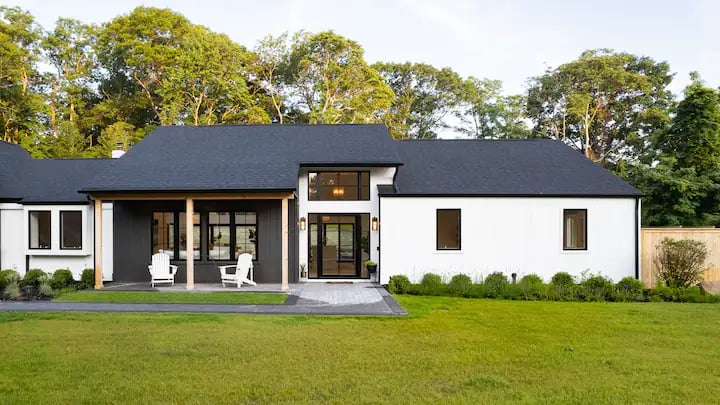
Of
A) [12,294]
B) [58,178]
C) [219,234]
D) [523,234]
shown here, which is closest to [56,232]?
[58,178]

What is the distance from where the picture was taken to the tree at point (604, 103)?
3309 cm

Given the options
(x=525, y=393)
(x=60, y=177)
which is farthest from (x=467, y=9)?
(x=525, y=393)

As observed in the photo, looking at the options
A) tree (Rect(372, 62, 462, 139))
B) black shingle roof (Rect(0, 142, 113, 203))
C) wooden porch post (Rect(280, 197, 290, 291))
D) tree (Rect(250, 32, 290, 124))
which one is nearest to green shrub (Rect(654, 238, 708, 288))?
wooden porch post (Rect(280, 197, 290, 291))

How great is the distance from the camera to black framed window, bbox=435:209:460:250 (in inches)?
592

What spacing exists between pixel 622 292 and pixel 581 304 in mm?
1934

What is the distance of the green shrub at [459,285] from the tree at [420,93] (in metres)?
23.1

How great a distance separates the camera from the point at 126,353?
6902 millimetres

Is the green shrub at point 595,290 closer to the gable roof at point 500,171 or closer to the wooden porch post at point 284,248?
the gable roof at point 500,171

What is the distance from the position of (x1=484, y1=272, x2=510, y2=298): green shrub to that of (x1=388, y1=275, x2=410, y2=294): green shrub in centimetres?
218

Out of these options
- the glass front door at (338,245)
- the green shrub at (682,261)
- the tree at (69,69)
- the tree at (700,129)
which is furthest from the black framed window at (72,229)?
the tree at (700,129)

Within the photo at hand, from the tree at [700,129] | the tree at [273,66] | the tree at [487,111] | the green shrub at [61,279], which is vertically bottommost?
the green shrub at [61,279]

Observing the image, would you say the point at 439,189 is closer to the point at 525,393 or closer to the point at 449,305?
the point at 449,305

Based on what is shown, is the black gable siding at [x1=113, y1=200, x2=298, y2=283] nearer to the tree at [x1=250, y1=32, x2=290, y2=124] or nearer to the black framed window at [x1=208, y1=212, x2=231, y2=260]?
the black framed window at [x1=208, y1=212, x2=231, y2=260]

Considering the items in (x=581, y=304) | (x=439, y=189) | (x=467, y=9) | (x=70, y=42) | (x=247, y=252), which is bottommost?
(x=581, y=304)
